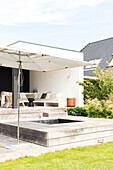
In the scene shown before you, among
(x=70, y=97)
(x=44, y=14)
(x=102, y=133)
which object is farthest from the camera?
(x=70, y=97)

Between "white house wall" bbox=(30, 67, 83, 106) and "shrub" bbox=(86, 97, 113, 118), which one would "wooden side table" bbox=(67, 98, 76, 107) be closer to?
"white house wall" bbox=(30, 67, 83, 106)

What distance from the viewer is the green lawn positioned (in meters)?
3.51

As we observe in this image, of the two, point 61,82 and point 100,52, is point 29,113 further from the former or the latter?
point 100,52

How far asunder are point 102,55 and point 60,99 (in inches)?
475

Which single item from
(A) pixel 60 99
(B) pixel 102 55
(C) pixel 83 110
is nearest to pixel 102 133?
(C) pixel 83 110

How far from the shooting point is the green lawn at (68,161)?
351cm

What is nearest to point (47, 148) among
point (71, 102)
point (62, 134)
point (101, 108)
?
point (62, 134)

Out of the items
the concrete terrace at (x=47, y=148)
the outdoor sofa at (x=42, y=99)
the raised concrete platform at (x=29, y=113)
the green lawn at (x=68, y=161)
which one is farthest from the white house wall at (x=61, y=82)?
the green lawn at (x=68, y=161)

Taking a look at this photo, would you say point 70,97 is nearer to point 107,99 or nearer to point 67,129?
point 107,99

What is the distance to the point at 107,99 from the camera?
926 cm

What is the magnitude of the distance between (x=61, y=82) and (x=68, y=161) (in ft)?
30.9

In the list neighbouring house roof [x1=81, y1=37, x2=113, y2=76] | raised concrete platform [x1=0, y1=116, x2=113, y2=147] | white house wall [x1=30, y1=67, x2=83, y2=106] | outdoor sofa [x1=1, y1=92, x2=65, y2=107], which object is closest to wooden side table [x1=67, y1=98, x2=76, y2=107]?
white house wall [x1=30, y1=67, x2=83, y2=106]

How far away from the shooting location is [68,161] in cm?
384

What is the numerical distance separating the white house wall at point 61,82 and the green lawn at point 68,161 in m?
7.81
